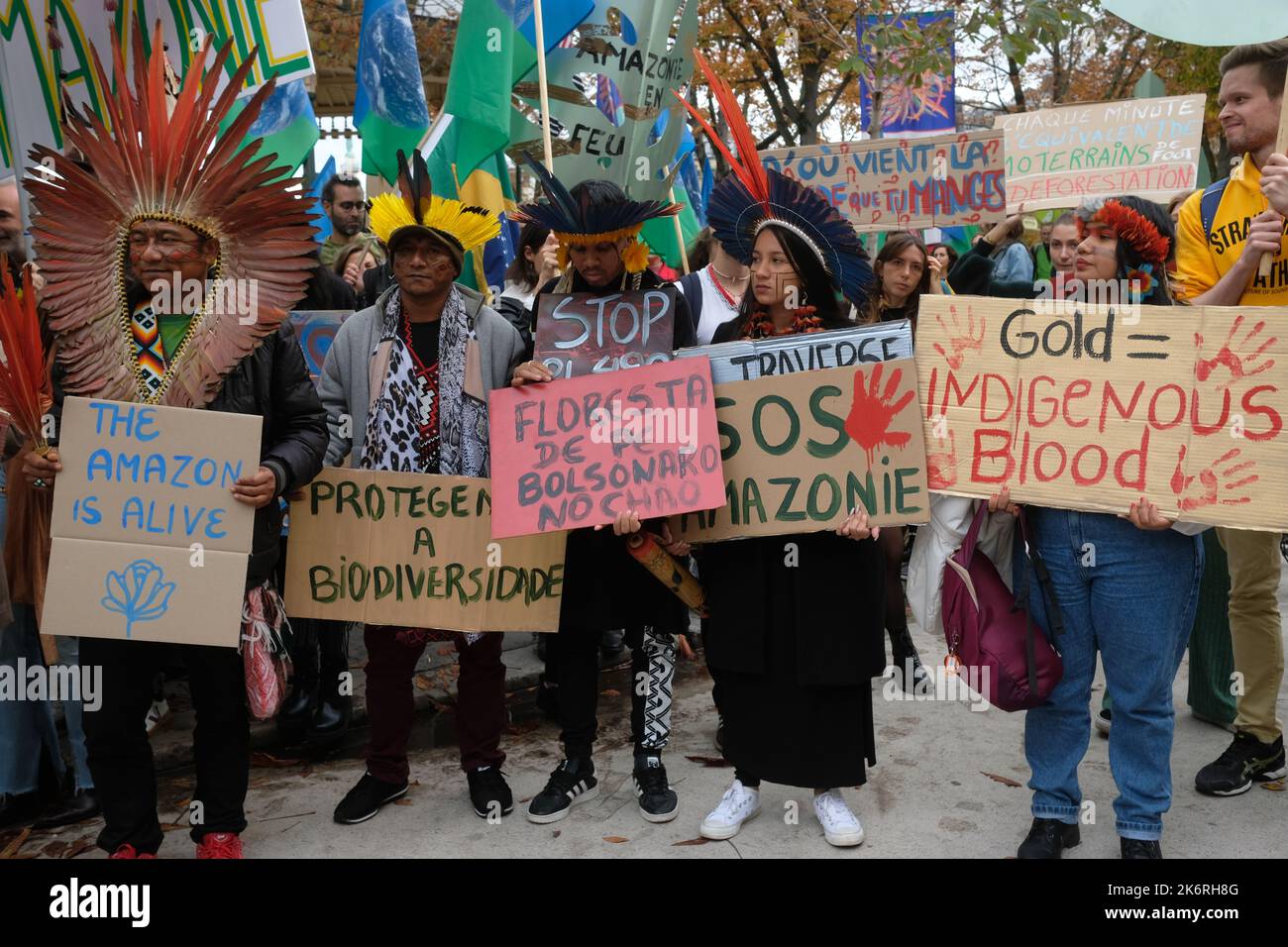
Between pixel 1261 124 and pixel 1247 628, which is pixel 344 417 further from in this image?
pixel 1247 628

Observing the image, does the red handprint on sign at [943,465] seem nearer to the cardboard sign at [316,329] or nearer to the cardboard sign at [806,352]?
the cardboard sign at [806,352]

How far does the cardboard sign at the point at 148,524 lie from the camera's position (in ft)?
10.8

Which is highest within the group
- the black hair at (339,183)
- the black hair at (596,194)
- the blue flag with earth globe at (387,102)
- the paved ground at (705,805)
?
the blue flag with earth globe at (387,102)

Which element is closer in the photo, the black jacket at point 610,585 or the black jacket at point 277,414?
the black jacket at point 277,414

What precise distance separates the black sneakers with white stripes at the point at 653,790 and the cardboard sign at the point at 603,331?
4.93ft

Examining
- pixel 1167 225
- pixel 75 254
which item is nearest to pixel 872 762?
pixel 1167 225

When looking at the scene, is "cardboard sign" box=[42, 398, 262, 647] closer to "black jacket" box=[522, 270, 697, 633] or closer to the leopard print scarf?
the leopard print scarf

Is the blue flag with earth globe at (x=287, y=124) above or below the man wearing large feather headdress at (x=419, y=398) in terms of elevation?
above

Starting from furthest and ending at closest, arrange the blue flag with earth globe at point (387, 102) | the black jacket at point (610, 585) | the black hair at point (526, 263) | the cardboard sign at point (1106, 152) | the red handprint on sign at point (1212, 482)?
the cardboard sign at point (1106, 152) → the blue flag with earth globe at point (387, 102) → the black hair at point (526, 263) → the black jacket at point (610, 585) → the red handprint on sign at point (1212, 482)

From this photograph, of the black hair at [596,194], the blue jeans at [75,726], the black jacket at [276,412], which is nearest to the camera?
the black jacket at [276,412]

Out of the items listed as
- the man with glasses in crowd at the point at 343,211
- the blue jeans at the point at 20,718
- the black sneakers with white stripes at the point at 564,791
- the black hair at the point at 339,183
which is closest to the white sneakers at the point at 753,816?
the black sneakers with white stripes at the point at 564,791

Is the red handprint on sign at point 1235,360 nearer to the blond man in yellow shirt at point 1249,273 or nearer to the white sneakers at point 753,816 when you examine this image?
the blond man in yellow shirt at point 1249,273
